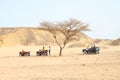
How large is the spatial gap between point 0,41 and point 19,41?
29280 millimetres

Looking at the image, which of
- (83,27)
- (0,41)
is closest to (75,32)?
(83,27)

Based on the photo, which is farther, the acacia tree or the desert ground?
the acacia tree

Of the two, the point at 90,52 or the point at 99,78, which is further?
the point at 90,52

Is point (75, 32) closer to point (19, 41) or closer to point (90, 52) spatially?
point (90, 52)

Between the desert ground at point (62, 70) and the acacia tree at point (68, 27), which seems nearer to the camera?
the desert ground at point (62, 70)

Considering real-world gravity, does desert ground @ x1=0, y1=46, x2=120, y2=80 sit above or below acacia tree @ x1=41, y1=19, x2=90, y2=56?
below

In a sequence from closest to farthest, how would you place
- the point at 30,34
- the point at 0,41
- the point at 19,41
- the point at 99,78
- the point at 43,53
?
the point at 99,78 < the point at 43,53 < the point at 0,41 < the point at 19,41 < the point at 30,34

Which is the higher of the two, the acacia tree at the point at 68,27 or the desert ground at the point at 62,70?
the acacia tree at the point at 68,27

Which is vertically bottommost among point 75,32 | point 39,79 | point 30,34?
point 39,79

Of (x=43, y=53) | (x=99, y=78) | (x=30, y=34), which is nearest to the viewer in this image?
(x=99, y=78)

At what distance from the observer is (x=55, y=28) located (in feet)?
153

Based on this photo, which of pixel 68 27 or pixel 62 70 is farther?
pixel 68 27

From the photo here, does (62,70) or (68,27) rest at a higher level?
(68,27)

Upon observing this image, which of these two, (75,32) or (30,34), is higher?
(30,34)
